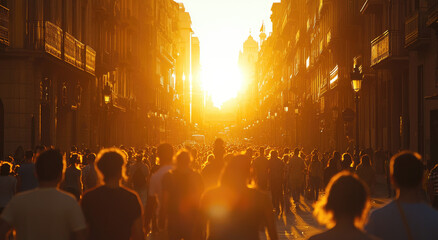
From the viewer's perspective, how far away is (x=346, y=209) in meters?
4.81

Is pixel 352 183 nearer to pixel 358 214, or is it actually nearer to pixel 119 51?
pixel 358 214

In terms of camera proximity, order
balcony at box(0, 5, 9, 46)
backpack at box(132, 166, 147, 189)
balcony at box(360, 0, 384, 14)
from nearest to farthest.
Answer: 1. backpack at box(132, 166, 147, 189)
2. balcony at box(0, 5, 9, 46)
3. balcony at box(360, 0, 384, 14)

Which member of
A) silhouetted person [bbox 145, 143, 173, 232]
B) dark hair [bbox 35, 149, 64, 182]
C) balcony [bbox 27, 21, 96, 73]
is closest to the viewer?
dark hair [bbox 35, 149, 64, 182]

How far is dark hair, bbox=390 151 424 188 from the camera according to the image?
5.46 meters

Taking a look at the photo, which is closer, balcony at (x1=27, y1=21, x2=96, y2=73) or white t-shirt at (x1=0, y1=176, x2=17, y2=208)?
white t-shirt at (x1=0, y1=176, x2=17, y2=208)

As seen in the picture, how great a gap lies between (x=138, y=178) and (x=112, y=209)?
43.3ft

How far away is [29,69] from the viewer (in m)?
27.8

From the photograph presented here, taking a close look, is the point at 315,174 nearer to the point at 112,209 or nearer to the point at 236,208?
the point at 236,208

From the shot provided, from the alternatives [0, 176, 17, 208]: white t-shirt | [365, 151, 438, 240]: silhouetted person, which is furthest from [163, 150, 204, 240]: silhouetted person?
[365, 151, 438, 240]: silhouetted person

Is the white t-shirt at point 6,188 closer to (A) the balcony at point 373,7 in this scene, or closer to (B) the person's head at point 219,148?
(B) the person's head at point 219,148

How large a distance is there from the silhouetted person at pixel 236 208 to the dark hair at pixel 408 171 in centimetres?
146

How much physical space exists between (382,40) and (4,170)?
21893 millimetres

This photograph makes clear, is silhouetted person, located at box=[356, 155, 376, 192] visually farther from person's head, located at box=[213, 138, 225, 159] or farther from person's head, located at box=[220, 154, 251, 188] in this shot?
person's head, located at box=[220, 154, 251, 188]

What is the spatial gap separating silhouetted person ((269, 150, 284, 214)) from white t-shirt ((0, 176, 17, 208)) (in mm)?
9676
